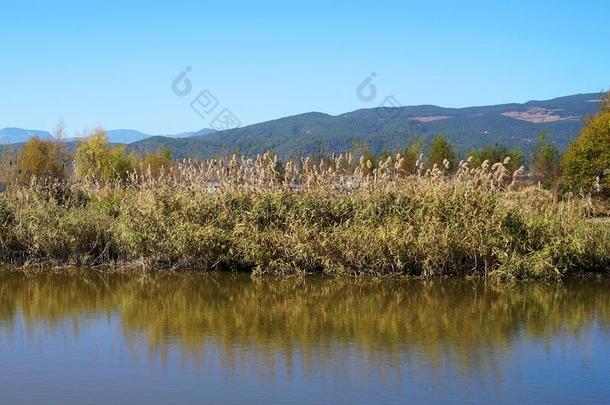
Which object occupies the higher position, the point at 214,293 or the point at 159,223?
the point at 159,223

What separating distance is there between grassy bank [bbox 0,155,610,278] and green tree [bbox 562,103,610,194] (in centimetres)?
1871

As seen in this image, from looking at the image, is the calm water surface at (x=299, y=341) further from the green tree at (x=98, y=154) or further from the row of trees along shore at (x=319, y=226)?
the green tree at (x=98, y=154)

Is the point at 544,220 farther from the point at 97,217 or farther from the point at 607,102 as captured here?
the point at 607,102

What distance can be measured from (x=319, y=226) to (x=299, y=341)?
5.23m

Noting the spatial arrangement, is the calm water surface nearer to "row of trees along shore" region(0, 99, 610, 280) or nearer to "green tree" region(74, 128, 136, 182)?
"row of trees along shore" region(0, 99, 610, 280)

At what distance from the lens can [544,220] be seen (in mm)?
14031

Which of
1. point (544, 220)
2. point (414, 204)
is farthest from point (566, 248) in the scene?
point (414, 204)

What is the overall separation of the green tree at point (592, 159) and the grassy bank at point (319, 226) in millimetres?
18713

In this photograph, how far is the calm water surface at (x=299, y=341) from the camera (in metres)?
7.48

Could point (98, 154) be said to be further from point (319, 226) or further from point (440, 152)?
point (319, 226)

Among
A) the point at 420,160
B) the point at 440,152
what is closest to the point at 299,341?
the point at 420,160

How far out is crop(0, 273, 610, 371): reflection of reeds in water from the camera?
9.05m

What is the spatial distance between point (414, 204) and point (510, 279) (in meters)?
2.23

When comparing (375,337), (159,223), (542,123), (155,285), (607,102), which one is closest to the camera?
(375,337)
